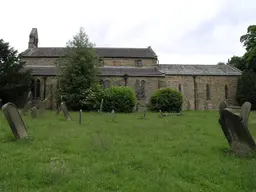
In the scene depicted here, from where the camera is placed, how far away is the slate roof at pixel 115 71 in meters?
34.6

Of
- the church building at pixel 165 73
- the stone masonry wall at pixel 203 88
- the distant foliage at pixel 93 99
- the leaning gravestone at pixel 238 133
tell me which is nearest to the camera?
the leaning gravestone at pixel 238 133

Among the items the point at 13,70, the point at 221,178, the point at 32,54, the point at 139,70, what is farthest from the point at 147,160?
the point at 32,54

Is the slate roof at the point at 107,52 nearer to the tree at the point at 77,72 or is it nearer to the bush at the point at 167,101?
the tree at the point at 77,72

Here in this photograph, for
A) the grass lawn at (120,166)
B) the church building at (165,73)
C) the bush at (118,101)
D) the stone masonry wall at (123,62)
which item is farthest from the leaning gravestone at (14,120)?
the stone masonry wall at (123,62)

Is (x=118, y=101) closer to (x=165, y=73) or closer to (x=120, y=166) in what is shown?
(x=165, y=73)

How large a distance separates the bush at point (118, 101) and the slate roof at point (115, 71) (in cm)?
749

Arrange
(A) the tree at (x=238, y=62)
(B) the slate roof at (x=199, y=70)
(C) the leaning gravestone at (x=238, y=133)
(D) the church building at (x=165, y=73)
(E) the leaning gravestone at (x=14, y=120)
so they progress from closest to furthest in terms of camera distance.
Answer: (C) the leaning gravestone at (x=238, y=133) < (E) the leaning gravestone at (x=14, y=120) < (D) the church building at (x=165, y=73) < (B) the slate roof at (x=199, y=70) < (A) the tree at (x=238, y=62)

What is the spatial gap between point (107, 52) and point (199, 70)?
14.0 meters

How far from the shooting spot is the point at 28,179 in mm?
5395

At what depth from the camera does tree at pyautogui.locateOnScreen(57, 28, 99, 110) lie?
28.7 meters

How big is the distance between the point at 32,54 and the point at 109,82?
1228 cm

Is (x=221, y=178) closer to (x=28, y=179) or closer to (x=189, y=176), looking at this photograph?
(x=189, y=176)

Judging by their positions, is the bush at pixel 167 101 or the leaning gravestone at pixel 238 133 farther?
the bush at pixel 167 101

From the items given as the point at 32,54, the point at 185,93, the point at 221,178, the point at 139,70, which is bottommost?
the point at 221,178
